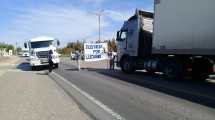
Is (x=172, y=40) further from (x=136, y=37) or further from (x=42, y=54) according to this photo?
(x=42, y=54)

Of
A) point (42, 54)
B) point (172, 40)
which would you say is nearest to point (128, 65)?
point (172, 40)

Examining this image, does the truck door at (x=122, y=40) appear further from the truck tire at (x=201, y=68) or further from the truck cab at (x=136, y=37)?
the truck tire at (x=201, y=68)

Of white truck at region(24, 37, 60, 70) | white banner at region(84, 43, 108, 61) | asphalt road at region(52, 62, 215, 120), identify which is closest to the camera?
asphalt road at region(52, 62, 215, 120)

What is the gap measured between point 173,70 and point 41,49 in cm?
1630

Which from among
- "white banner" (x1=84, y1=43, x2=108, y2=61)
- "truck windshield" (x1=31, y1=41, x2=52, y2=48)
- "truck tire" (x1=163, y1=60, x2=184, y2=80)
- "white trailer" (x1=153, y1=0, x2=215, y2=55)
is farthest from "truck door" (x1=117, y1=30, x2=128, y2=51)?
"truck windshield" (x1=31, y1=41, x2=52, y2=48)

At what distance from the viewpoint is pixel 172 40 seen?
747 inches

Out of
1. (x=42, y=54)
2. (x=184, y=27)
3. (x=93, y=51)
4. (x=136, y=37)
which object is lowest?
(x=42, y=54)

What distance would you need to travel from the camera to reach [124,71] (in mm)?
26469

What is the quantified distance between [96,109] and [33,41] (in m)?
24.3

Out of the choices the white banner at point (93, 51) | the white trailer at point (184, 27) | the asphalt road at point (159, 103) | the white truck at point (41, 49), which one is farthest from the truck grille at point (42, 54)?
the asphalt road at point (159, 103)

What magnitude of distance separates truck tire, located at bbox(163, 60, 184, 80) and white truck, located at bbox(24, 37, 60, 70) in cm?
1351

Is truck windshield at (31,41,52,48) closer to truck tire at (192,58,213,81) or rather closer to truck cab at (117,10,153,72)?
truck cab at (117,10,153,72)

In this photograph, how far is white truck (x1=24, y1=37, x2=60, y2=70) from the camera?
3256 centimetres

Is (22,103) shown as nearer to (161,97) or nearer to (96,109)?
(96,109)
